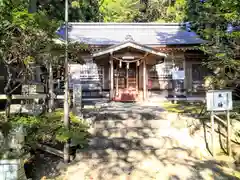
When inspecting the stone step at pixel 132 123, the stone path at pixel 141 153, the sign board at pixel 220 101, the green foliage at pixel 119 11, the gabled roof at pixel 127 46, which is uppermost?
the green foliage at pixel 119 11

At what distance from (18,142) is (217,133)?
5806 mm

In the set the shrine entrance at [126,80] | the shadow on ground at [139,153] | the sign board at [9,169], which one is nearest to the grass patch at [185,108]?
the shadow on ground at [139,153]

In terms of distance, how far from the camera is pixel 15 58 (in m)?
6.80

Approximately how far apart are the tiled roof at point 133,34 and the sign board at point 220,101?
841cm

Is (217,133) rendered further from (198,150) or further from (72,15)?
(72,15)

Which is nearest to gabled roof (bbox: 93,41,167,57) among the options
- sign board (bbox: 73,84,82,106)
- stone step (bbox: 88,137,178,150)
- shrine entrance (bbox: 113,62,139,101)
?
shrine entrance (bbox: 113,62,139,101)

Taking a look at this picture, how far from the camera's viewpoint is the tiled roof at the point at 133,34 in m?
16.2

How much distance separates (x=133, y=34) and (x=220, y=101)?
11551 mm

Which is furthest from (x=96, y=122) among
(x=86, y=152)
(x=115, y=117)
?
(x=86, y=152)

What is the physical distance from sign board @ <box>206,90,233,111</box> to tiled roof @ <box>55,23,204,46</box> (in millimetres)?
8414

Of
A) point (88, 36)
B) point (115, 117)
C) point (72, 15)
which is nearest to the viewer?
point (115, 117)

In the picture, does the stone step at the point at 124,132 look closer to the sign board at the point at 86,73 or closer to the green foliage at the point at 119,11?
the sign board at the point at 86,73

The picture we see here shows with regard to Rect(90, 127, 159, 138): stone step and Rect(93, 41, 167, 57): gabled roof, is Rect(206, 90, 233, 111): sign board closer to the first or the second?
Rect(90, 127, 159, 138): stone step

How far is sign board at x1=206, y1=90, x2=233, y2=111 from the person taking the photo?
760 centimetres
